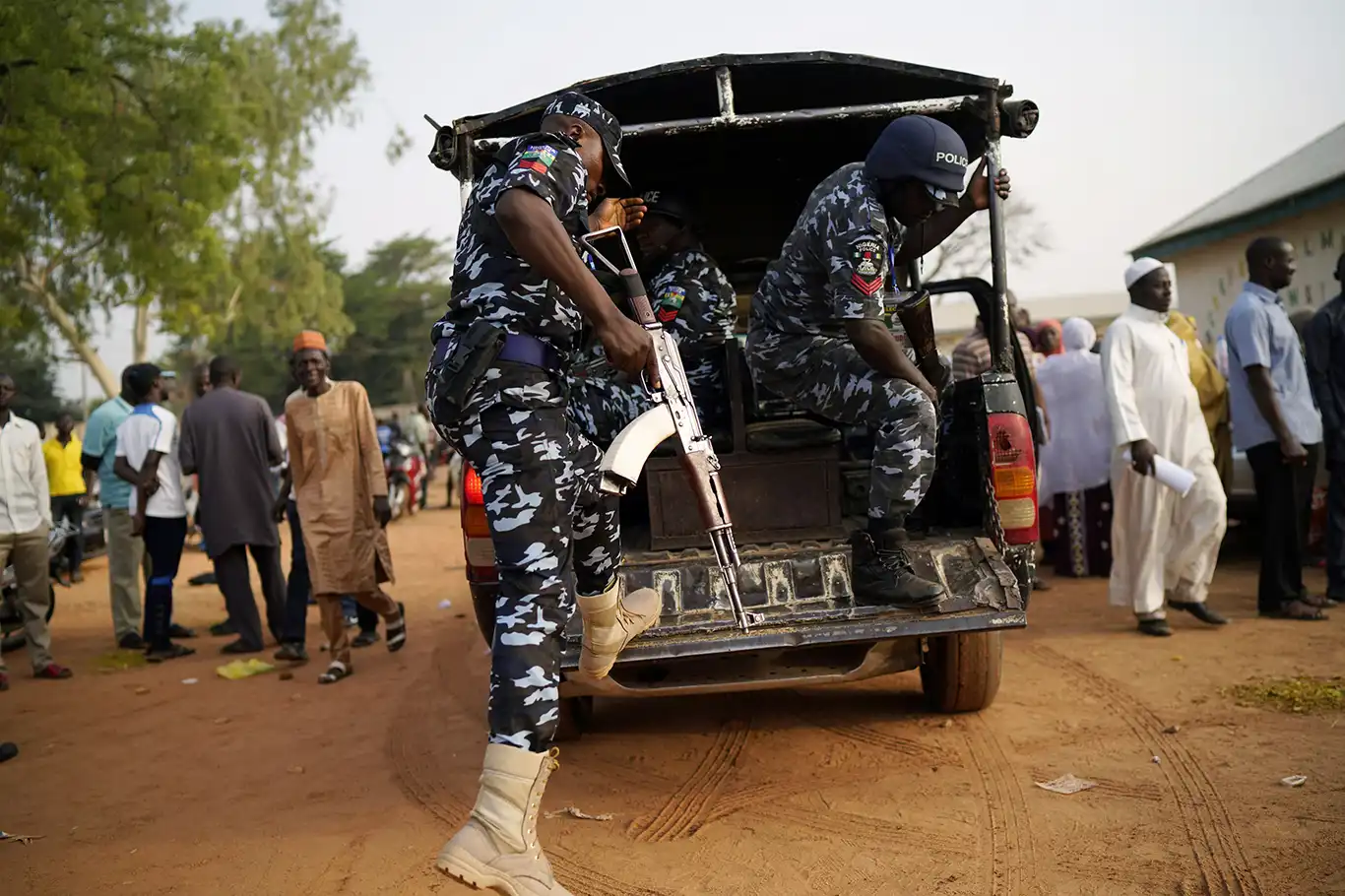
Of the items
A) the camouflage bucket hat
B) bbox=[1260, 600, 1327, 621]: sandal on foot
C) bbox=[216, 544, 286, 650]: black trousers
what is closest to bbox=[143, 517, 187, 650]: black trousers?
bbox=[216, 544, 286, 650]: black trousers

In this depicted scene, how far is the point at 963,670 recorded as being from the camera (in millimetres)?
5062

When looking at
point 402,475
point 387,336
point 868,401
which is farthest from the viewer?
point 387,336

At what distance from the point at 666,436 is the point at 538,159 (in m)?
0.96

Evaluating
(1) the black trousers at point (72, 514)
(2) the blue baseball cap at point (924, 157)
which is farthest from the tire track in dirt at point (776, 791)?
(1) the black trousers at point (72, 514)

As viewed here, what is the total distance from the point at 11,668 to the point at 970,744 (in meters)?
6.78

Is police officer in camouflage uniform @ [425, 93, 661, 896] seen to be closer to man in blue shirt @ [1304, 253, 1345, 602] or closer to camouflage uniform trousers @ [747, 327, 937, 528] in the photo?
camouflage uniform trousers @ [747, 327, 937, 528]

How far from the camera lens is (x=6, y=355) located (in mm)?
36938

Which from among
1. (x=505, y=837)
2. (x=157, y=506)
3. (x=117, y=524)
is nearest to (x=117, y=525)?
(x=117, y=524)

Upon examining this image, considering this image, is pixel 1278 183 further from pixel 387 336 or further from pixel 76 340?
pixel 387 336

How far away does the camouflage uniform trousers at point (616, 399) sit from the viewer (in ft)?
17.9

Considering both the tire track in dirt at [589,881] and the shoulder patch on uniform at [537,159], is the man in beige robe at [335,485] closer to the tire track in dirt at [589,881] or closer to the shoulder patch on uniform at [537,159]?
the tire track in dirt at [589,881]

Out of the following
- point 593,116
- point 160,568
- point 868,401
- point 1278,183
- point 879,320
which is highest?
point 1278,183

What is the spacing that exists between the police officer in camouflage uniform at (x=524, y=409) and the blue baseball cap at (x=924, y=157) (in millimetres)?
1352

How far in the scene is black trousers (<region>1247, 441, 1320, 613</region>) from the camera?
696 cm
